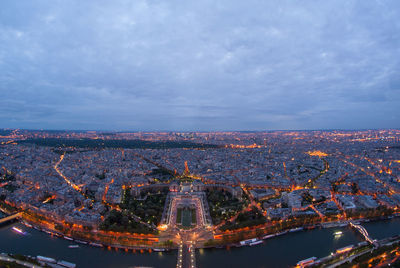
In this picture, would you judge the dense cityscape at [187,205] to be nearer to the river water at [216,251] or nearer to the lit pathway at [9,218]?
the lit pathway at [9,218]

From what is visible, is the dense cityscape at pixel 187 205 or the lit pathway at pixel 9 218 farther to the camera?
the lit pathway at pixel 9 218

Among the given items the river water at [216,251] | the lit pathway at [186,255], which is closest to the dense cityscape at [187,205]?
the lit pathway at [186,255]

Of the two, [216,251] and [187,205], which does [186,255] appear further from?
[187,205]

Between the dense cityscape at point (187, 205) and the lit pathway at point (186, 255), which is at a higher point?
the dense cityscape at point (187, 205)

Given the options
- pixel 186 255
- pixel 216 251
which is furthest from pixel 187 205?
pixel 186 255

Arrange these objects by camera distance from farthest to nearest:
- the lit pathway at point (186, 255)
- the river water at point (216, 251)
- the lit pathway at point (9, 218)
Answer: the lit pathway at point (9, 218)
the river water at point (216, 251)
the lit pathway at point (186, 255)

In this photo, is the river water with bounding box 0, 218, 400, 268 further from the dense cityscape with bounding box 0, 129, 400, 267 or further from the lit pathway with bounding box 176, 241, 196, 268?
the dense cityscape with bounding box 0, 129, 400, 267

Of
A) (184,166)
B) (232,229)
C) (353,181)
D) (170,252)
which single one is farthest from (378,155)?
(170,252)

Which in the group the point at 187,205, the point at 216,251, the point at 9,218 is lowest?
the point at 216,251

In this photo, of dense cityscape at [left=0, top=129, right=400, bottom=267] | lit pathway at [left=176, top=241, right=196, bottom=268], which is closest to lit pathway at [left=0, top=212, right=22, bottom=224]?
dense cityscape at [left=0, top=129, right=400, bottom=267]
